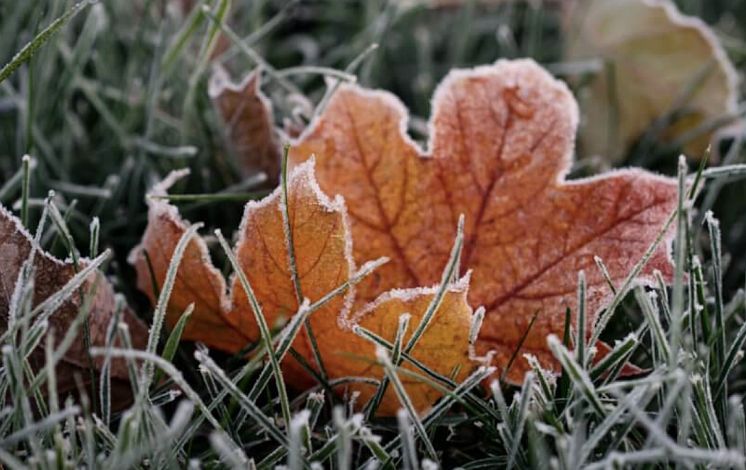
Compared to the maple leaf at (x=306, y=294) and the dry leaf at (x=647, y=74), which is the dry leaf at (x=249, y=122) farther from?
the dry leaf at (x=647, y=74)

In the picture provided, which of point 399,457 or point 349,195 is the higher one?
point 349,195

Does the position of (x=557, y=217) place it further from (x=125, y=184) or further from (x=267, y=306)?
(x=125, y=184)

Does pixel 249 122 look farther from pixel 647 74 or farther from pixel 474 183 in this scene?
pixel 647 74

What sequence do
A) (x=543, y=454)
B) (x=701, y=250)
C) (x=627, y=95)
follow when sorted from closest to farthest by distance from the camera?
(x=543, y=454), (x=701, y=250), (x=627, y=95)

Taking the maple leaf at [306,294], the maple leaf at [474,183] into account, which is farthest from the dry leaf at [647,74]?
the maple leaf at [306,294]

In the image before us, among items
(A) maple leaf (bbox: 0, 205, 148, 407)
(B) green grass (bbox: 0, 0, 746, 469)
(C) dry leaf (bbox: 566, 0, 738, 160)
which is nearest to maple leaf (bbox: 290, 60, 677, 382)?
(B) green grass (bbox: 0, 0, 746, 469)

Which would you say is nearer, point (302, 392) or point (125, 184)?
point (302, 392)

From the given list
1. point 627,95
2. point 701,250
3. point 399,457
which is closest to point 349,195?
point 399,457
